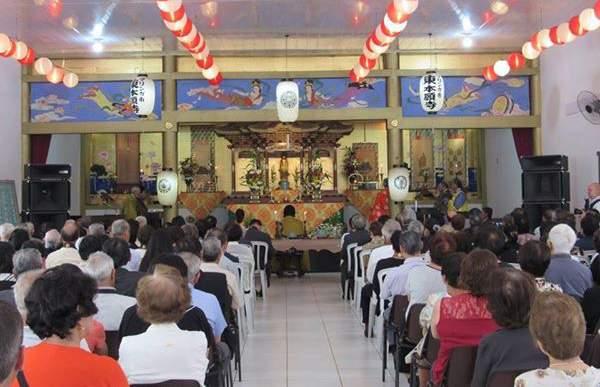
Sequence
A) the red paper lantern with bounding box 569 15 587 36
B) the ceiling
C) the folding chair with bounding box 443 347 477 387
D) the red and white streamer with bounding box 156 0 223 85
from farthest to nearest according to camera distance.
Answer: the ceiling
the red paper lantern with bounding box 569 15 587 36
the red and white streamer with bounding box 156 0 223 85
the folding chair with bounding box 443 347 477 387

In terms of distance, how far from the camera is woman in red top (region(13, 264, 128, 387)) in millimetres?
2076

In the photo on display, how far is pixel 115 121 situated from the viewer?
1181cm

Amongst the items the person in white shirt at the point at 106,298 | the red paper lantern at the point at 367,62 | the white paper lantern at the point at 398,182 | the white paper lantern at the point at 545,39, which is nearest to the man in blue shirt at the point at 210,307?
the person in white shirt at the point at 106,298

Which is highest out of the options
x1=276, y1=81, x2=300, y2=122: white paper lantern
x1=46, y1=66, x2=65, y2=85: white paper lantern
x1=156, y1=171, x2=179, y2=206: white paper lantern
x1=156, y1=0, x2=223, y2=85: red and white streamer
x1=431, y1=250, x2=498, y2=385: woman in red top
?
x1=156, y1=0, x2=223, y2=85: red and white streamer

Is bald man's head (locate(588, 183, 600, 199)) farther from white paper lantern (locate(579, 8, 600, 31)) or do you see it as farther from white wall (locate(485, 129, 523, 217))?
white wall (locate(485, 129, 523, 217))

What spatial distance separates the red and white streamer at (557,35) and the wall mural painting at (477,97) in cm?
94

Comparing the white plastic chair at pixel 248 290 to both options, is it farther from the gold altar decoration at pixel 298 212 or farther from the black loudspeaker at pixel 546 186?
the gold altar decoration at pixel 298 212

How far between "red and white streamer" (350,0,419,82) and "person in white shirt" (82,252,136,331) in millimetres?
4425

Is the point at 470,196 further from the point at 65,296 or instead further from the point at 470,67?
the point at 65,296

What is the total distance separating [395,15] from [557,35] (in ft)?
6.89

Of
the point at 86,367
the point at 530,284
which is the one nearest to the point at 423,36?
the point at 530,284

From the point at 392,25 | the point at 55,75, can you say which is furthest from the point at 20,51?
the point at 392,25

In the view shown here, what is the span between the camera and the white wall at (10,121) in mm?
11242

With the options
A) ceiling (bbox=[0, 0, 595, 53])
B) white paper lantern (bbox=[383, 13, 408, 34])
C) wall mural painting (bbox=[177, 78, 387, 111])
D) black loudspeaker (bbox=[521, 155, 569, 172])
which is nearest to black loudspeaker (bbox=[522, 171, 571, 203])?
black loudspeaker (bbox=[521, 155, 569, 172])
